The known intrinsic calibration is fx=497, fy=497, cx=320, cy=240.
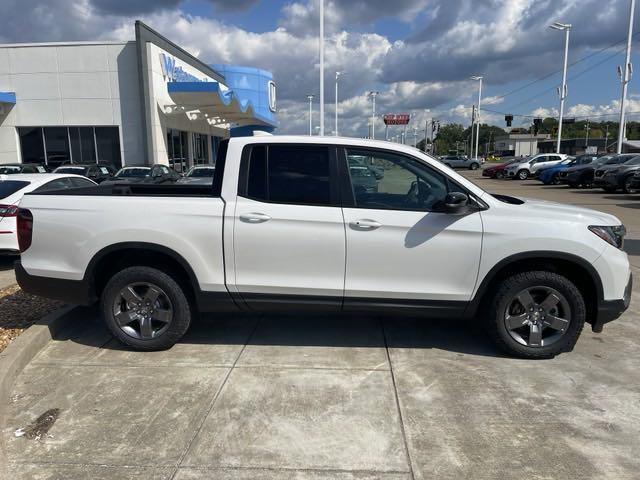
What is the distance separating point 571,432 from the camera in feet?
10.6

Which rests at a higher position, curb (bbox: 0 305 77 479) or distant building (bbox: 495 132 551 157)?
distant building (bbox: 495 132 551 157)

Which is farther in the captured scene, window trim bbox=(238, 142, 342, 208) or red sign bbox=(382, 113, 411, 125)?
red sign bbox=(382, 113, 411, 125)

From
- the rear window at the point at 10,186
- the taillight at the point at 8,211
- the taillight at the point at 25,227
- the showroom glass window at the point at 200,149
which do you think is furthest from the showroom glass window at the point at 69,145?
the taillight at the point at 25,227

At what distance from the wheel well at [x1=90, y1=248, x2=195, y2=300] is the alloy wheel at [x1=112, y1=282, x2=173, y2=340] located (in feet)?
0.62

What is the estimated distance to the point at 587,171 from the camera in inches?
977

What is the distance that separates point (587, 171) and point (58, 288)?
2604 cm

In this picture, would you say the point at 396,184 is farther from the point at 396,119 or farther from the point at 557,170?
the point at 396,119

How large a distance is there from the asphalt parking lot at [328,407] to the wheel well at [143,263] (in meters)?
0.63

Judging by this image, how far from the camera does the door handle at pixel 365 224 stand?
13.1ft

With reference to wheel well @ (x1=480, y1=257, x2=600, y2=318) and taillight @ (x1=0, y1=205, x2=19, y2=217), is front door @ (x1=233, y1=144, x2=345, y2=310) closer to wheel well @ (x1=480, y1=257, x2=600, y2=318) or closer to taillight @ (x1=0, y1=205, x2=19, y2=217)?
wheel well @ (x1=480, y1=257, x2=600, y2=318)

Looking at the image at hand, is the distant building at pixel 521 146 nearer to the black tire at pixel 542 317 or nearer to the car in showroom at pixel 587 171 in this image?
the car in showroom at pixel 587 171

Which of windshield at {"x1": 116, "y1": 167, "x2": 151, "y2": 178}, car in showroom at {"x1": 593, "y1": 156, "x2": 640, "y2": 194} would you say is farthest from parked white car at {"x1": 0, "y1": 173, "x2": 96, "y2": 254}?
car in showroom at {"x1": 593, "y1": 156, "x2": 640, "y2": 194}

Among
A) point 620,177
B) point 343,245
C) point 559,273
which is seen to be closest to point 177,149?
point 620,177

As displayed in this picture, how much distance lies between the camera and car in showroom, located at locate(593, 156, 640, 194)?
1977 centimetres
